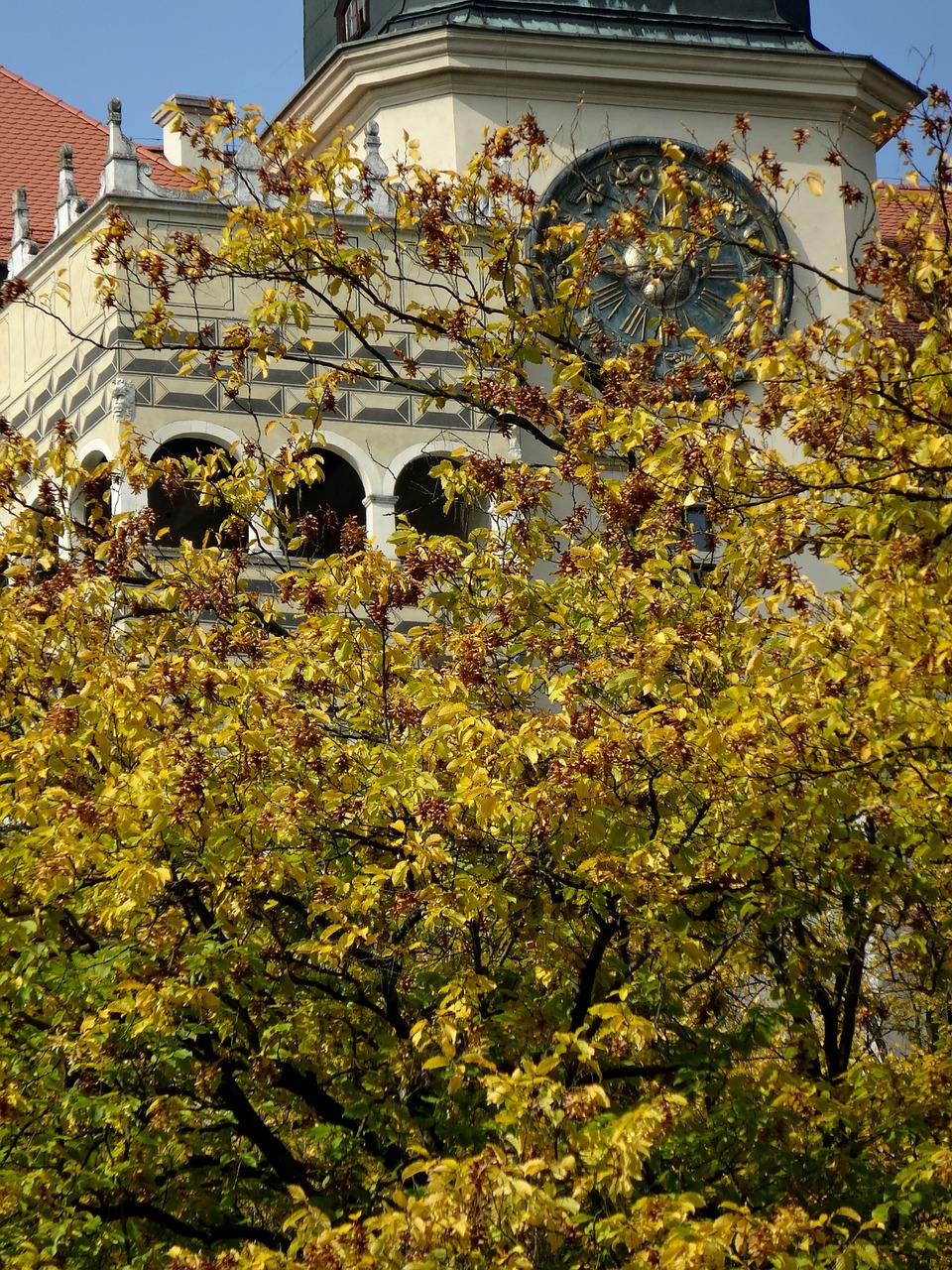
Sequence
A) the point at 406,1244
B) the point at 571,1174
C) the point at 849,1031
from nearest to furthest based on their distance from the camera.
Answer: the point at 406,1244 → the point at 571,1174 → the point at 849,1031

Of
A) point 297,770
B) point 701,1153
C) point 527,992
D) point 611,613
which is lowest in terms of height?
point 701,1153

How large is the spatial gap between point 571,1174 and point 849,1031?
3.91 m

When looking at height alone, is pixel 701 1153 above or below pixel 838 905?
below

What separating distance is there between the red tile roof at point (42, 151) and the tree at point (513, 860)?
15727 mm

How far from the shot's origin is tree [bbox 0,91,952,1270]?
873 cm

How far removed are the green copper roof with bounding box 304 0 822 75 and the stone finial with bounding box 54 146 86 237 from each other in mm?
3569

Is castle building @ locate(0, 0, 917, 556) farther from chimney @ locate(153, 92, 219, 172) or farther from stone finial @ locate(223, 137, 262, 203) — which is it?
chimney @ locate(153, 92, 219, 172)

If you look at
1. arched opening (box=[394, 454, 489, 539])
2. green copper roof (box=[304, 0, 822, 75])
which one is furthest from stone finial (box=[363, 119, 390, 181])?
arched opening (box=[394, 454, 489, 539])

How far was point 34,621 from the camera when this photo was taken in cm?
1045

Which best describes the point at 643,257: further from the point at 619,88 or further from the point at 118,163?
the point at 118,163

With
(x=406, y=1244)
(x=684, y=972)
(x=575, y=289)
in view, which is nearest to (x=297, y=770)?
(x=684, y=972)

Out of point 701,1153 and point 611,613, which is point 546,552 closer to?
point 611,613

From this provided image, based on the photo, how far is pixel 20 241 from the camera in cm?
2355

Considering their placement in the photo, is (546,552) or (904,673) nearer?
(904,673)
